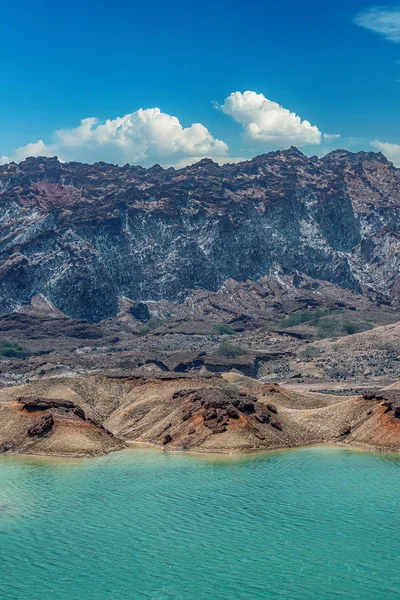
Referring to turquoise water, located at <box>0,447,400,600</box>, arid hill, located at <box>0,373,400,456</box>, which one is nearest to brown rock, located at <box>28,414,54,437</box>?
arid hill, located at <box>0,373,400,456</box>

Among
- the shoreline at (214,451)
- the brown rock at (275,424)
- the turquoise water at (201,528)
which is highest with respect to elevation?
the brown rock at (275,424)

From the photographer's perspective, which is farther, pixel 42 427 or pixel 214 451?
pixel 42 427

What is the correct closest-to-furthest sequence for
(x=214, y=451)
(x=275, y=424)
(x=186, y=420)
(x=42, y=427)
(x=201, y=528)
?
(x=201, y=528) → (x=214, y=451) → (x=42, y=427) → (x=275, y=424) → (x=186, y=420)

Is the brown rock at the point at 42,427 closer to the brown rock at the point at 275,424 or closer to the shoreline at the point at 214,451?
the shoreline at the point at 214,451

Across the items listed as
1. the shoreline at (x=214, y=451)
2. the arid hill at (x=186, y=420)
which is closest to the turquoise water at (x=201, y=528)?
the shoreline at (x=214, y=451)

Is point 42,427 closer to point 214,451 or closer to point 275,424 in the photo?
point 214,451

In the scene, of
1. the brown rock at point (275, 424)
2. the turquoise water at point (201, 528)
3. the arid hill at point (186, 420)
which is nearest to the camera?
the turquoise water at point (201, 528)

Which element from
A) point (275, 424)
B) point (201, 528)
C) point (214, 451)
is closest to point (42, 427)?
point (214, 451)

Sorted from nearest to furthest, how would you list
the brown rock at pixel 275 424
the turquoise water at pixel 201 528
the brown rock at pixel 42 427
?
1. the turquoise water at pixel 201 528
2. the brown rock at pixel 42 427
3. the brown rock at pixel 275 424

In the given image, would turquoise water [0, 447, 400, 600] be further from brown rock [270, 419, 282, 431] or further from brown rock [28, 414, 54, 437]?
brown rock [270, 419, 282, 431]
